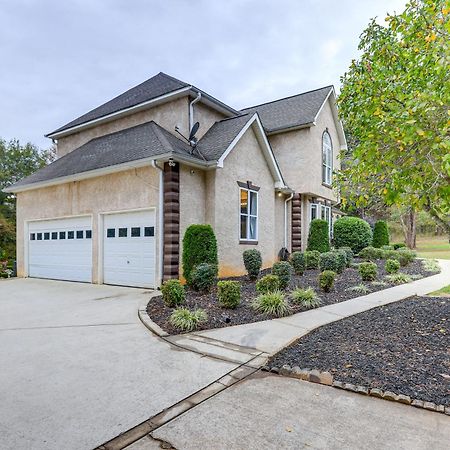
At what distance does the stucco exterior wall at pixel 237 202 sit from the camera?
35.1ft

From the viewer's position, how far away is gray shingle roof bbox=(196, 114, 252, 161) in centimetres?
1064

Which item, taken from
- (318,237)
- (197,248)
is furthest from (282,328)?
(318,237)

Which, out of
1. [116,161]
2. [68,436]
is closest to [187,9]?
[116,161]

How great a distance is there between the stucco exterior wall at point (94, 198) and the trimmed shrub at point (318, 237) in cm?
836

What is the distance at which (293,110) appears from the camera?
53.8ft

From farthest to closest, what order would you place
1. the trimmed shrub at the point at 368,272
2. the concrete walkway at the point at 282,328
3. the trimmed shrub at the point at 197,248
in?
1. the trimmed shrub at the point at 368,272
2. the trimmed shrub at the point at 197,248
3. the concrete walkway at the point at 282,328

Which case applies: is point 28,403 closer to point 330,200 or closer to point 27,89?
point 330,200

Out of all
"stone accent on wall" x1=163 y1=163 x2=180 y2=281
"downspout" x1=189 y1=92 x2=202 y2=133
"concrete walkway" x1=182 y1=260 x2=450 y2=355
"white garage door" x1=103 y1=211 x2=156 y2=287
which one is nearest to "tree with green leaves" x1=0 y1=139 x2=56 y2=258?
"white garage door" x1=103 y1=211 x2=156 y2=287

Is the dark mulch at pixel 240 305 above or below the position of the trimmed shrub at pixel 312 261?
below

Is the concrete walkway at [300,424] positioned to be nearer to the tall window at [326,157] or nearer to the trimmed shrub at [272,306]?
the trimmed shrub at [272,306]

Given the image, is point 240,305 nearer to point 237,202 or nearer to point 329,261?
point 329,261

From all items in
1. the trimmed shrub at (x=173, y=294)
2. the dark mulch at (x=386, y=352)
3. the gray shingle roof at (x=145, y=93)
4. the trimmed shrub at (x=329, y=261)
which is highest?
the gray shingle roof at (x=145, y=93)

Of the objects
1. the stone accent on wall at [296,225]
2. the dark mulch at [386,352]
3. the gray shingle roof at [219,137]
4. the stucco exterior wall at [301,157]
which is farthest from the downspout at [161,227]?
the stone accent on wall at [296,225]

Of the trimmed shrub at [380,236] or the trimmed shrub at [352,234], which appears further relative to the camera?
the trimmed shrub at [380,236]
